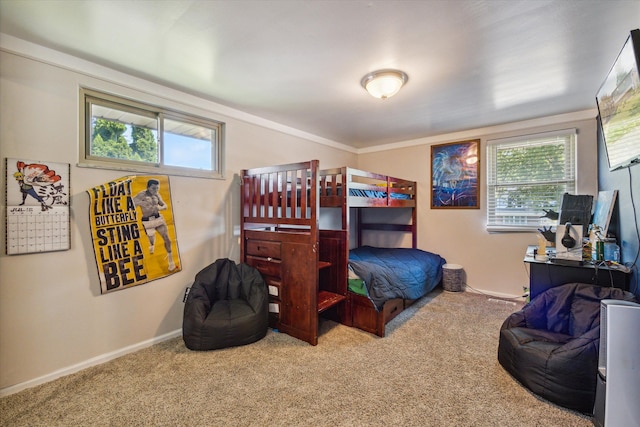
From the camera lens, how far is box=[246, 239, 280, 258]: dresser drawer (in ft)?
8.76

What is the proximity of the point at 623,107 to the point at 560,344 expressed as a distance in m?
1.57

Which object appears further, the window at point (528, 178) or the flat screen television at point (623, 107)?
the window at point (528, 178)

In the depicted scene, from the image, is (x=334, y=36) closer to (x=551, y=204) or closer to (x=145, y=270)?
(x=145, y=270)

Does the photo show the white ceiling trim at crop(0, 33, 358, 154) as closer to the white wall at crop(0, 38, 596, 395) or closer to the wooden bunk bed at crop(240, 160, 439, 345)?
the white wall at crop(0, 38, 596, 395)

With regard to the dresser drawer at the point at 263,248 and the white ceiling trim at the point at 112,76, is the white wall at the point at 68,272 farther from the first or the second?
the dresser drawer at the point at 263,248

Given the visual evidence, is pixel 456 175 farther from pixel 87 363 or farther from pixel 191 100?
pixel 87 363

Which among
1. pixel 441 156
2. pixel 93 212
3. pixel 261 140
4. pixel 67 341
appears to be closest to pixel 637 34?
pixel 441 156

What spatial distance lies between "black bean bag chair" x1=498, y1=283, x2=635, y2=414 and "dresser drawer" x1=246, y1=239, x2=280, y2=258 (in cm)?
200

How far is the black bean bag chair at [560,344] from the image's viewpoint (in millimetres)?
1573

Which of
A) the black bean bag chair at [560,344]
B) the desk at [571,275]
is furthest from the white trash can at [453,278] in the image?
the black bean bag chair at [560,344]

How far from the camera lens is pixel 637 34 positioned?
4.58 feet

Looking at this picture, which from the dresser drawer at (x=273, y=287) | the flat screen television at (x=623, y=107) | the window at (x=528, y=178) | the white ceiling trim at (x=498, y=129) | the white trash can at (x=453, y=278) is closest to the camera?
the flat screen television at (x=623, y=107)

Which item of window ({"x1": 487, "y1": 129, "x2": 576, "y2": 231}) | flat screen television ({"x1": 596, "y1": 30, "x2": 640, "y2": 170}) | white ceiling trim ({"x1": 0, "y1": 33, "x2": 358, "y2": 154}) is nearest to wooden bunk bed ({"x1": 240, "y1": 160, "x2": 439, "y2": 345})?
white ceiling trim ({"x1": 0, "y1": 33, "x2": 358, "y2": 154})

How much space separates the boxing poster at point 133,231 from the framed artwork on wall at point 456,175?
3643 mm
